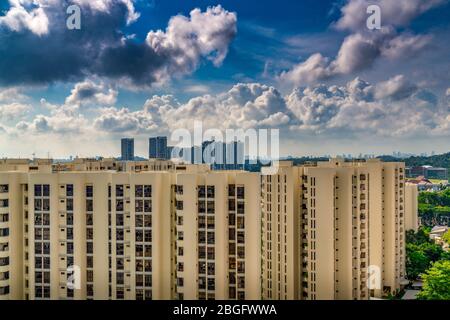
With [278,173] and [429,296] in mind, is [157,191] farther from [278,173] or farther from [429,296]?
[429,296]

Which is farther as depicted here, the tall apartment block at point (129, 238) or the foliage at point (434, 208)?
the foliage at point (434, 208)

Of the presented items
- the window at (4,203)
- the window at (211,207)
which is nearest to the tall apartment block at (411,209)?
the window at (211,207)

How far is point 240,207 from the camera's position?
4.68m

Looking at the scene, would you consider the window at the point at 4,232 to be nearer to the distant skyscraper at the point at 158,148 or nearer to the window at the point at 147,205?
the window at the point at 147,205

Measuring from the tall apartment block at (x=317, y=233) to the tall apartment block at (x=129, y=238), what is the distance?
6.23 feet

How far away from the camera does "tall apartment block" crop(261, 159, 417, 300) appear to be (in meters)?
6.23

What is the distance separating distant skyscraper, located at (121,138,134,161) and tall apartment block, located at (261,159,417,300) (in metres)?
2.06

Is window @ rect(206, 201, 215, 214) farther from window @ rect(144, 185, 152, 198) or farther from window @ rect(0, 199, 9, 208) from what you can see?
window @ rect(0, 199, 9, 208)

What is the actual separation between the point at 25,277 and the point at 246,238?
2504 mm

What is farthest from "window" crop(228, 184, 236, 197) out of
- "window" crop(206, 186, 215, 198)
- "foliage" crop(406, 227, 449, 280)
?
"foliage" crop(406, 227, 449, 280)

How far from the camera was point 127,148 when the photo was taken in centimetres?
611

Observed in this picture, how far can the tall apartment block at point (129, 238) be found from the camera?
14.9 ft

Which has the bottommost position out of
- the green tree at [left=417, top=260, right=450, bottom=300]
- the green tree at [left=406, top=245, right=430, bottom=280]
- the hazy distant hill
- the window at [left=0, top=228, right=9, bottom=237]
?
the green tree at [left=406, top=245, right=430, bottom=280]

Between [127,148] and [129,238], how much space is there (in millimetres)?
1863
